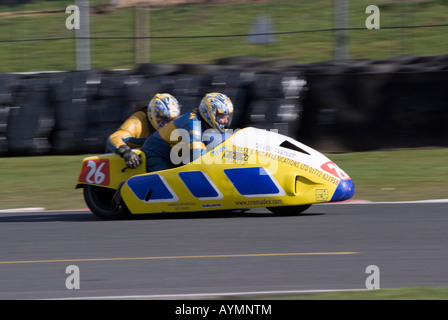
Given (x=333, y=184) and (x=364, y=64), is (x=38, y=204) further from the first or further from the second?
(x=364, y=64)

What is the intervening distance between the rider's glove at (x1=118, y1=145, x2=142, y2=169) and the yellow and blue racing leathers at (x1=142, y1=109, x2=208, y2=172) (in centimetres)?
12

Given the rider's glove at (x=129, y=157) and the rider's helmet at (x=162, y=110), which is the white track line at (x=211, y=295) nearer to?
the rider's glove at (x=129, y=157)

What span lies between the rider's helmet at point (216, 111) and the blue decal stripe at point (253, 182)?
0.61 metres

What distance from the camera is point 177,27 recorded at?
17062 millimetres

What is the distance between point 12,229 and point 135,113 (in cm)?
189

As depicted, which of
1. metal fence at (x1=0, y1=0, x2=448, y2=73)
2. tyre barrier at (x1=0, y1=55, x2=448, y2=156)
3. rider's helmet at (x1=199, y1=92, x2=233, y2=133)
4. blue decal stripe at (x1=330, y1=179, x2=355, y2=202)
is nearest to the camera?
blue decal stripe at (x1=330, y1=179, x2=355, y2=202)

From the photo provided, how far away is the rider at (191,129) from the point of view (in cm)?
798

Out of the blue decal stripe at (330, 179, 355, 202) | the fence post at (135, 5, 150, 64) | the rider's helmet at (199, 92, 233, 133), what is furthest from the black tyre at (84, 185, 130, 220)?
the fence post at (135, 5, 150, 64)

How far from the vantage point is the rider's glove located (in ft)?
26.7

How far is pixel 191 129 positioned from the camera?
26.2ft

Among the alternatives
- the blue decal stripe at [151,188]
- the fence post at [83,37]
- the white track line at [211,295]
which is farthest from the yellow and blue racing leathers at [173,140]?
the fence post at [83,37]

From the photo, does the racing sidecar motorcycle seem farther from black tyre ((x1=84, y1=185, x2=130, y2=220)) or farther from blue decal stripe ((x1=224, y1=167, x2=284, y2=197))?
black tyre ((x1=84, y1=185, x2=130, y2=220))
